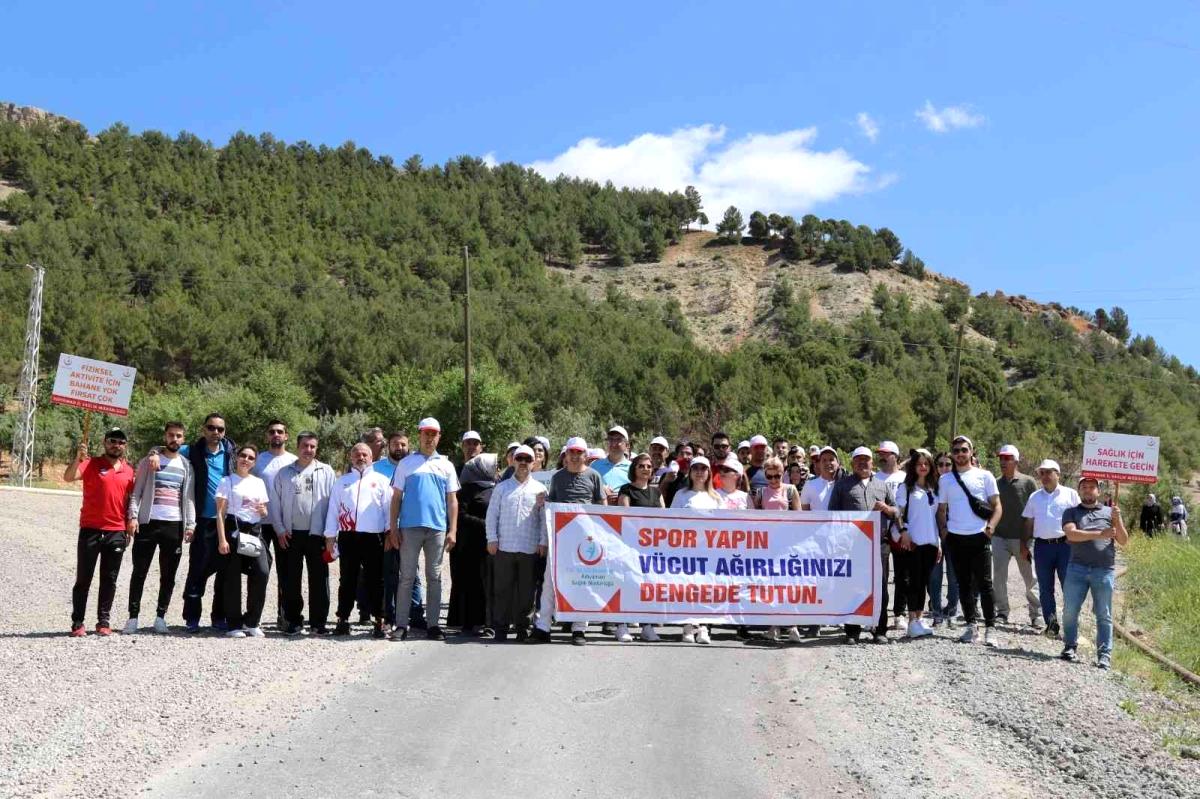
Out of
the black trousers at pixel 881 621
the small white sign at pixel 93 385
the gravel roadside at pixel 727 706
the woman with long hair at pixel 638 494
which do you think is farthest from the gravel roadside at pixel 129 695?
the small white sign at pixel 93 385

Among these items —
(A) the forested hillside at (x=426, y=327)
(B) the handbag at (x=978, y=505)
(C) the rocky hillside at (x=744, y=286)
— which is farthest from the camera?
(C) the rocky hillside at (x=744, y=286)

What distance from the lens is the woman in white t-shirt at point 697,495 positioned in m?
11.6

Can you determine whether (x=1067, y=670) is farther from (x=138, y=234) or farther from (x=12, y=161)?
(x=12, y=161)

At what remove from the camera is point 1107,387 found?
7894 cm

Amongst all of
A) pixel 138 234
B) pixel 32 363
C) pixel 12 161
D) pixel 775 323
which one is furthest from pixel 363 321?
pixel 12 161

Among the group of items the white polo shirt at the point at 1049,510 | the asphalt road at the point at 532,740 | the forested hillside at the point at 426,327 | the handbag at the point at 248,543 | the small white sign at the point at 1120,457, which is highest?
the forested hillside at the point at 426,327

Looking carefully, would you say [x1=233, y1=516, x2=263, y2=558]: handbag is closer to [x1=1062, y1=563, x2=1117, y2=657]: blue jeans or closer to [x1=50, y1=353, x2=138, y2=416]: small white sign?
[x1=1062, y1=563, x2=1117, y2=657]: blue jeans

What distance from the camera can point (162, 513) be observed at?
424 inches

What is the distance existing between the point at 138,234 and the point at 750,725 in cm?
8084

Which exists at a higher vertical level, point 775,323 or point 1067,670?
point 775,323

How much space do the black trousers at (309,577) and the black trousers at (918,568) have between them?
19.4 ft

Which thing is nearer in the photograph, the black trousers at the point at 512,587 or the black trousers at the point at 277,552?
the black trousers at the point at 512,587

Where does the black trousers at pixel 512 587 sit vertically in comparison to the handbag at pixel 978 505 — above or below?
below

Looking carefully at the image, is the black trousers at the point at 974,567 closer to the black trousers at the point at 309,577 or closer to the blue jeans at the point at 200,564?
the black trousers at the point at 309,577
